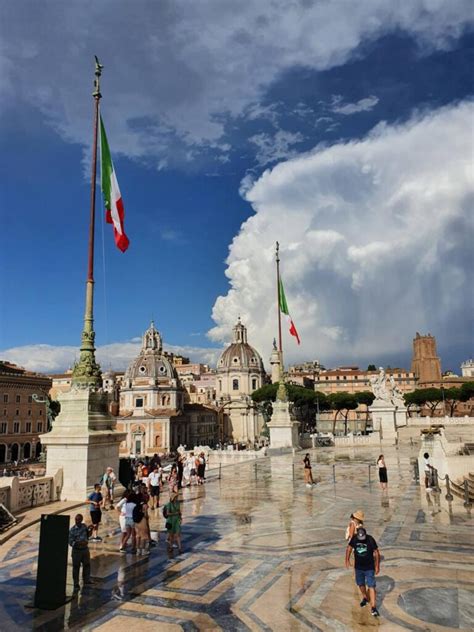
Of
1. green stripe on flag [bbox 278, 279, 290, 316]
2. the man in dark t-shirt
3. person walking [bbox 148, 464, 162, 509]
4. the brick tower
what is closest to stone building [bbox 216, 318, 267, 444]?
the brick tower

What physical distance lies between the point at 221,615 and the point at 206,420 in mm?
120811

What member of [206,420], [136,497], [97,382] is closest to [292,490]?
[97,382]

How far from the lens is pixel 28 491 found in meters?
13.9

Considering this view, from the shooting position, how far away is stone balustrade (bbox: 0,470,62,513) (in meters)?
13.2

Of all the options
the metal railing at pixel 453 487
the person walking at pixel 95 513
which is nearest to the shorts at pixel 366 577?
the person walking at pixel 95 513

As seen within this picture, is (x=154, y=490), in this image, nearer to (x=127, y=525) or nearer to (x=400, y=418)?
(x=127, y=525)

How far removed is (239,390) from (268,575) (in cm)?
12733

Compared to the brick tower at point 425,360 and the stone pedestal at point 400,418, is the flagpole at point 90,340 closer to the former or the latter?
the stone pedestal at point 400,418

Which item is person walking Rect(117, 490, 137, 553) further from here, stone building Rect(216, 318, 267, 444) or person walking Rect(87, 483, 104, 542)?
stone building Rect(216, 318, 267, 444)

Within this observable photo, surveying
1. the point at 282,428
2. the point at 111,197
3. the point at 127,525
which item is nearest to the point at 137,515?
the point at 127,525

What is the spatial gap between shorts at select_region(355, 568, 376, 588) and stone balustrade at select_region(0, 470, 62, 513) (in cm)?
937

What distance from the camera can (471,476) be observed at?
57.3ft

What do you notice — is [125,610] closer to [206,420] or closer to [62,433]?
[62,433]

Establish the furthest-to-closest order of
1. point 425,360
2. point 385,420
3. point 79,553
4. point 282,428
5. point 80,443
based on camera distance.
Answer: point 425,360 < point 385,420 < point 282,428 < point 80,443 < point 79,553
